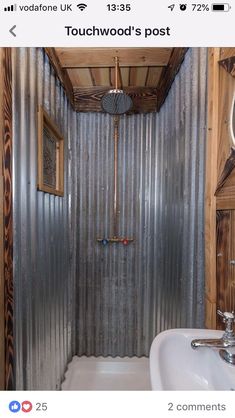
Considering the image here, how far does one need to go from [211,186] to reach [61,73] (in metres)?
1.15

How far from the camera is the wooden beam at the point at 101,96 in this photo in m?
1.62

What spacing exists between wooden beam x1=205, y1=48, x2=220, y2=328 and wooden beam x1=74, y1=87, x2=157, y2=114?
2.82 feet

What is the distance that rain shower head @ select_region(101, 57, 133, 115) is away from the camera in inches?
53.3

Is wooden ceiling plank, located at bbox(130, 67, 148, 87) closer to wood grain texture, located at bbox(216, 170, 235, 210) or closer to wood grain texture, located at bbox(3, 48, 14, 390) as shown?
wood grain texture, located at bbox(3, 48, 14, 390)

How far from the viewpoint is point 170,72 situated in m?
1.28

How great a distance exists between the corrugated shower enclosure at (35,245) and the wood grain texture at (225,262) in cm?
76
